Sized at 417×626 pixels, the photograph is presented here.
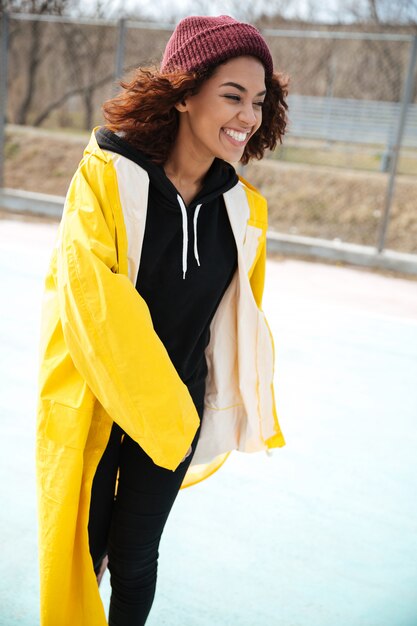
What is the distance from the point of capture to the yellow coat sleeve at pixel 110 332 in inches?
61.1

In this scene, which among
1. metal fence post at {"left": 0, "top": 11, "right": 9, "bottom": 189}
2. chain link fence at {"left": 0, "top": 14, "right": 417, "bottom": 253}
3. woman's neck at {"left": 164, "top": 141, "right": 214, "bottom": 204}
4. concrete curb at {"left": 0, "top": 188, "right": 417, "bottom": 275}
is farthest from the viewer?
chain link fence at {"left": 0, "top": 14, "right": 417, "bottom": 253}

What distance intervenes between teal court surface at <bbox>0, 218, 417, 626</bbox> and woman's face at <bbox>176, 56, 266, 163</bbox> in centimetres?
155

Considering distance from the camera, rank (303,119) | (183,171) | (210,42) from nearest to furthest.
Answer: (210,42)
(183,171)
(303,119)

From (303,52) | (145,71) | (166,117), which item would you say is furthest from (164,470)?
(303,52)

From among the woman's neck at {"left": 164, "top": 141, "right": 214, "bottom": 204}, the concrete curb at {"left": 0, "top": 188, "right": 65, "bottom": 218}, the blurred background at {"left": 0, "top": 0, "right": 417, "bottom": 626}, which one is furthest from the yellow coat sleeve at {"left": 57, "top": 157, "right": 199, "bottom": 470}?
the concrete curb at {"left": 0, "top": 188, "right": 65, "bottom": 218}

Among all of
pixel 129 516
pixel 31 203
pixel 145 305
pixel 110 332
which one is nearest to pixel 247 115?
pixel 145 305

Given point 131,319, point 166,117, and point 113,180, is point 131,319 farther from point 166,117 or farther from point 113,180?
point 166,117

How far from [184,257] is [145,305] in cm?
23

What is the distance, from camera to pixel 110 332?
5.07ft

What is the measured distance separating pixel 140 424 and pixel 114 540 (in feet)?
1.61

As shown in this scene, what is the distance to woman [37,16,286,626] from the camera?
158 cm

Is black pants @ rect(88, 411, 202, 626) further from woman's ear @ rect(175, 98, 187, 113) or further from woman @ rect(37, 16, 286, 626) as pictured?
woman's ear @ rect(175, 98, 187, 113)

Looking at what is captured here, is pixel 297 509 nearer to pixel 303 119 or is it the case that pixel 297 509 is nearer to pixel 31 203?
pixel 31 203

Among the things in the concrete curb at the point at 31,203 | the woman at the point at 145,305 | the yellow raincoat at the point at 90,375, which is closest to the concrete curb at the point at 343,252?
the concrete curb at the point at 31,203
